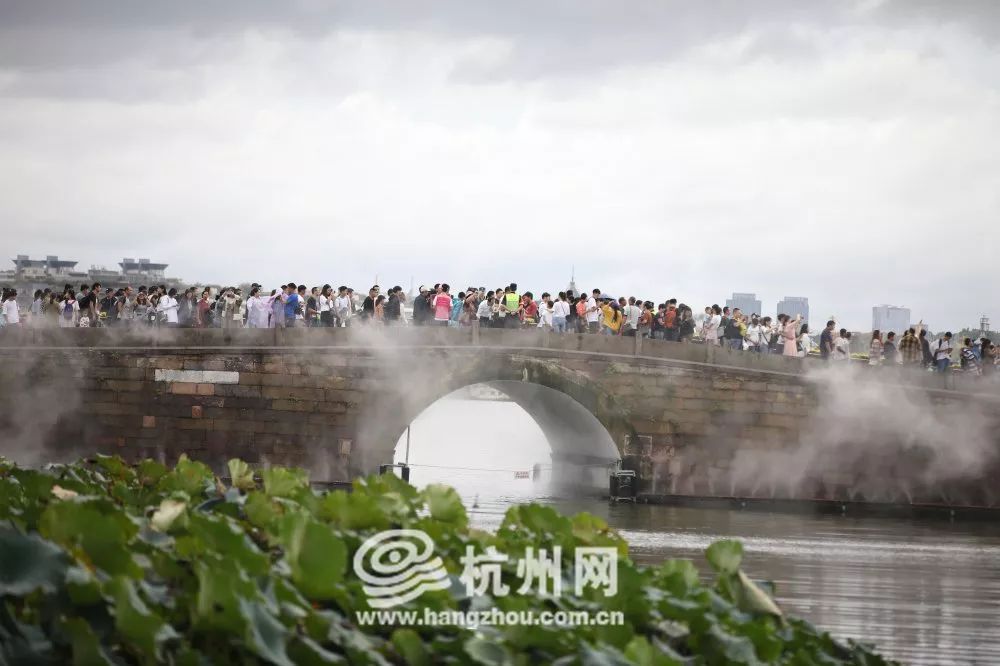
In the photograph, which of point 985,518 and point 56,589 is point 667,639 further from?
point 985,518

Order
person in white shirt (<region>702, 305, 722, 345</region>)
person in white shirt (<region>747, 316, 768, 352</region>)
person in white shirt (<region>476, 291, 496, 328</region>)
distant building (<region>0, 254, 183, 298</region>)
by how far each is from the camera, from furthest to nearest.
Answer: distant building (<region>0, 254, 183, 298</region>), person in white shirt (<region>747, 316, 768, 352</region>), person in white shirt (<region>702, 305, 722, 345</region>), person in white shirt (<region>476, 291, 496, 328</region>)

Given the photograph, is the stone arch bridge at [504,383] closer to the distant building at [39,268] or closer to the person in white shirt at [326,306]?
the person in white shirt at [326,306]

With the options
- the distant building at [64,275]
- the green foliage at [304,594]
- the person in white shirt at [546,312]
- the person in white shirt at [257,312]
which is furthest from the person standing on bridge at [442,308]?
the distant building at [64,275]

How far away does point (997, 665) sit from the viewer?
1088 centimetres

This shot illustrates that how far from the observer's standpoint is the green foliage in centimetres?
413

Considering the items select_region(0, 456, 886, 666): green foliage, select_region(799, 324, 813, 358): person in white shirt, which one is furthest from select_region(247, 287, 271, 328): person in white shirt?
select_region(0, 456, 886, 666): green foliage

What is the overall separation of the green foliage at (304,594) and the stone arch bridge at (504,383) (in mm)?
20064

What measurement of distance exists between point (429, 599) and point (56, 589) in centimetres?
126

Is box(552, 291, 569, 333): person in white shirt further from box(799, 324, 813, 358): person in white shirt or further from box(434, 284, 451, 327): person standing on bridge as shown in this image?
box(799, 324, 813, 358): person in white shirt

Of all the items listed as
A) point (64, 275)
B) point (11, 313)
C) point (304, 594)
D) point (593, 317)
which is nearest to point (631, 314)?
point (593, 317)

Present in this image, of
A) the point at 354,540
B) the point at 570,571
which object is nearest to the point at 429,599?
the point at 354,540

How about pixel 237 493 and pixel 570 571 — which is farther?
pixel 237 493

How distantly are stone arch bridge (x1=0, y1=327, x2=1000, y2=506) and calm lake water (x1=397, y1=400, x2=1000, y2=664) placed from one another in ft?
5.55

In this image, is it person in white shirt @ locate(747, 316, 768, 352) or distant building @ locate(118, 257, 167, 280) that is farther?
distant building @ locate(118, 257, 167, 280)
